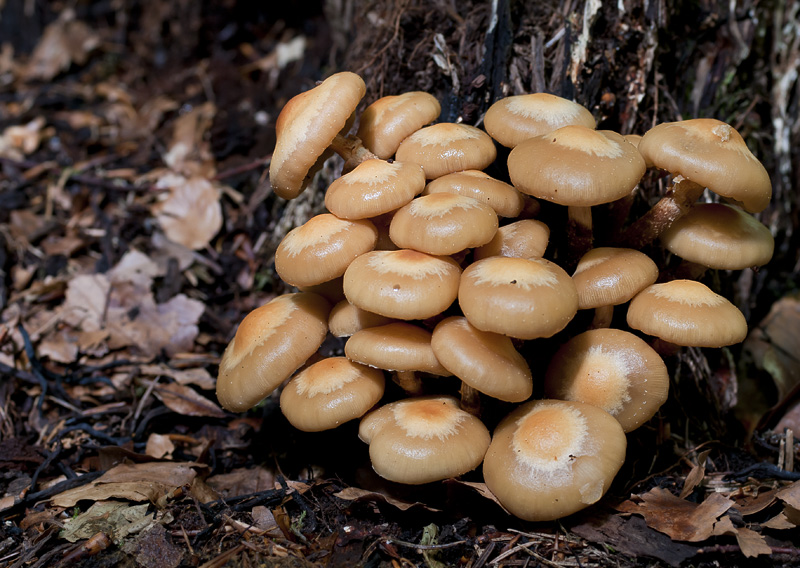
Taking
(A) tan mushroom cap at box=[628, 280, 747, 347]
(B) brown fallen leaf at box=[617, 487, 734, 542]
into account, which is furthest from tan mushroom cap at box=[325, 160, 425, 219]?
(B) brown fallen leaf at box=[617, 487, 734, 542]

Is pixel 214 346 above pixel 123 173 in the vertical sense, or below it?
below

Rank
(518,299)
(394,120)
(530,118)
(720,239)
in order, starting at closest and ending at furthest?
1. (518,299)
2. (720,239)
3. (530,118)
4. (394,120)

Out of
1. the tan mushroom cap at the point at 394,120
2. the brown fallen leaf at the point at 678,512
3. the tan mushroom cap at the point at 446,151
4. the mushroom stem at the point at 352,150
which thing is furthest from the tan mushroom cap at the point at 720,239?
the mushroom stem at the point at 352,150

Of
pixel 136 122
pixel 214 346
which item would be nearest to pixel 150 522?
pixel 214 346

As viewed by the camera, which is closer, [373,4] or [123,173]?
[373,4]

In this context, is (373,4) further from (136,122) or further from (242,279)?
(136,122)

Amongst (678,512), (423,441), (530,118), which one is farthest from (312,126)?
(678,512)

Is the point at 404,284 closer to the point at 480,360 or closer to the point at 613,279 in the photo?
the point at 480,360
